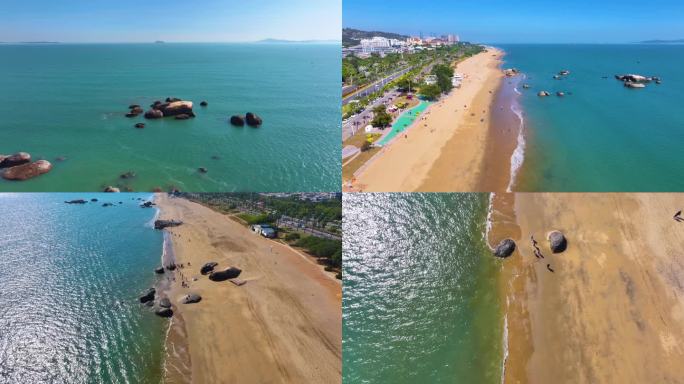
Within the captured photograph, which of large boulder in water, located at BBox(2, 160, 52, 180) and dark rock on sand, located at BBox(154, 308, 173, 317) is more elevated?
large boulder in water, located at BBox(2, 160, 52, 180)

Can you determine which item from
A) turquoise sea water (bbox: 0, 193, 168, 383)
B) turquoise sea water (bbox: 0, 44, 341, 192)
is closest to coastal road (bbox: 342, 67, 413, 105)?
turquoise sea water (bbox: 0, 44, 341, 192)

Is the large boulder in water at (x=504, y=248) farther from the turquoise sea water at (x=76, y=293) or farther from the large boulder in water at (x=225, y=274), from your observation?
the turquoise sea water at (x=76, y=293)

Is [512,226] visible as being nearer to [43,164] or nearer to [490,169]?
[490,169]

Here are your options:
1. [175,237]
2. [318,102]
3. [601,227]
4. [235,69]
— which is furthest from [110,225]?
[235,69]

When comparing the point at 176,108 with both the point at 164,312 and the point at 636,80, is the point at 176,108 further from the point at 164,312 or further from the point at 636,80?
the point at 636,80

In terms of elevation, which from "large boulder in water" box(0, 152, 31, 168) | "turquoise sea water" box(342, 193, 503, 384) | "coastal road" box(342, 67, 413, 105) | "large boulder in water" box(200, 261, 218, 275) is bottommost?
"large boulder in water" box(200, 261, 218, 275)

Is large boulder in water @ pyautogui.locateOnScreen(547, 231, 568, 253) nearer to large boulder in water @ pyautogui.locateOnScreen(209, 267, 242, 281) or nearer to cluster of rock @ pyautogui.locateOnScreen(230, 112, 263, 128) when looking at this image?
large boulder in water @ pyautogui.locateOnScreen(209, 267, 242, 281)

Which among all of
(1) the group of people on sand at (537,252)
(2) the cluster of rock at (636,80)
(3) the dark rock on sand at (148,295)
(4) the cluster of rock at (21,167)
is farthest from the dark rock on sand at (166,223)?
(2) the cluster of rock at (636,80)
